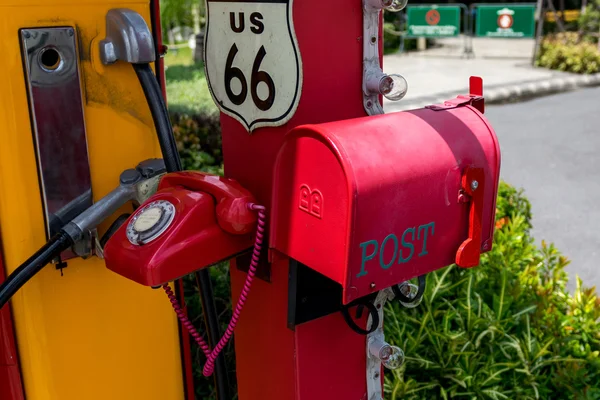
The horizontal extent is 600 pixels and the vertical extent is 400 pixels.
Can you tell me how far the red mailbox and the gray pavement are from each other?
23.8 feet

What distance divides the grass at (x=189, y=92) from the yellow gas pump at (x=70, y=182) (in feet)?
13.8

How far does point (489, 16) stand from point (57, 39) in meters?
12.1

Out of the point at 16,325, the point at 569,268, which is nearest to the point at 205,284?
the point at 16,325

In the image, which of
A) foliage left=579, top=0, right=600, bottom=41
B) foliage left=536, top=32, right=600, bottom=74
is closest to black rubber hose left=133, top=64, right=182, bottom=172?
foliage left=536, top=32, right=600, bottom=74

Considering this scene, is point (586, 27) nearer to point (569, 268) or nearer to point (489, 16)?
point (489, 16)

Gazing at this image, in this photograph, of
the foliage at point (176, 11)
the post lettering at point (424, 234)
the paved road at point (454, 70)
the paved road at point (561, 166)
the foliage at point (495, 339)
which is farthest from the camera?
the foliage at point (176, 11)

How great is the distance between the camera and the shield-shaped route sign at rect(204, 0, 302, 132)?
1523mm

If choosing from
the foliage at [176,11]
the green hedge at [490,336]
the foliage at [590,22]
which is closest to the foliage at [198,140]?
the green hedge at [490,336]

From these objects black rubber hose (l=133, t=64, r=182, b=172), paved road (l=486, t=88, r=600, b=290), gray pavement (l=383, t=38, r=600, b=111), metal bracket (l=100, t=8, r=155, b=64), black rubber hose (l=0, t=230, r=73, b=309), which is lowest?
paved road (l=486, t=88, r=600, b=290)

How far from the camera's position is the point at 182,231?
1525 mm

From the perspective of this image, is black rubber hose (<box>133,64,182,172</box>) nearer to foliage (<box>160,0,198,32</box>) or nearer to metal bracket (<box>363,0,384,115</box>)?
metal bracket (<box>363,0,384,115</box>)

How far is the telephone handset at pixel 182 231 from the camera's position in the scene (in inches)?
59.1

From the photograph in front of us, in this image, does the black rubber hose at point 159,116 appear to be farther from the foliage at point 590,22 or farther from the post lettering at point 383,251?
the foliage at point 590,22

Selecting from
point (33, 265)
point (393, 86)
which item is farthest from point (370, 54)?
point (33, 265)
